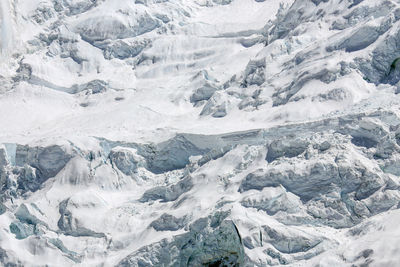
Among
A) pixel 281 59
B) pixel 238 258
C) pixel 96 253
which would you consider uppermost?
pixel 281 59

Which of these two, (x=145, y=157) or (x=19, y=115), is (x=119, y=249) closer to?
(x=145, y=157)

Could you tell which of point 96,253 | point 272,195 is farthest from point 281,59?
point 96,253

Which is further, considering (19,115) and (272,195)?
(19,115)

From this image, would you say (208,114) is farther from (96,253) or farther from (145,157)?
(96,253)

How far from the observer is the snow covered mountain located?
47.9 meters

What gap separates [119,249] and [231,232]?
8.15m

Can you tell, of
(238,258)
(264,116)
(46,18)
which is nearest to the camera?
(238,258)

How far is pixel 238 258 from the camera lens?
4675 centimetres

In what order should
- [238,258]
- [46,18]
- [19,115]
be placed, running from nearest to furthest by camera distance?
1. [238,258]
2. [19,115]
3. [46,18]

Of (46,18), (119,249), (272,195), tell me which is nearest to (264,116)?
(272,195)

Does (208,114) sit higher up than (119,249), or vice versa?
(208,114)

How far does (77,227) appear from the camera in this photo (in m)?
53.4

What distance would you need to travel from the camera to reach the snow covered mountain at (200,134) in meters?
47.9

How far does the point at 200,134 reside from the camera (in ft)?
186
